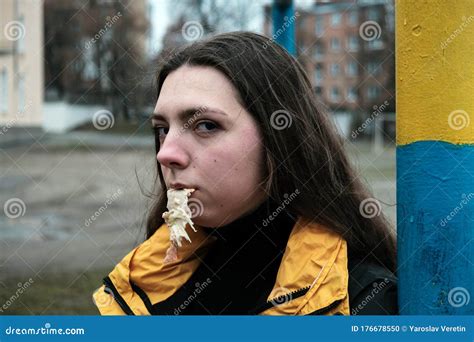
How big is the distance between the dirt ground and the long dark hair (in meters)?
0.17

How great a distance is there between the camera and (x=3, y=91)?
459 centimetres

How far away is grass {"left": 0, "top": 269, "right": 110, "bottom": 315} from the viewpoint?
3.58 m

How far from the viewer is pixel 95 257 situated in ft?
17.7

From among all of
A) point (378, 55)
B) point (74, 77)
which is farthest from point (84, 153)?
point (378, 55)

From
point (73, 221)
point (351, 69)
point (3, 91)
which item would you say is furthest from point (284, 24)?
point (351, 69)

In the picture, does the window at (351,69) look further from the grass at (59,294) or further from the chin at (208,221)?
the chin at (208,221)

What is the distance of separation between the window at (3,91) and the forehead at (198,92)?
338 cm

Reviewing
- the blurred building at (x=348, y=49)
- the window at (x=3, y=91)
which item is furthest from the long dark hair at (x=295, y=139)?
the window at (x=3, y=91)

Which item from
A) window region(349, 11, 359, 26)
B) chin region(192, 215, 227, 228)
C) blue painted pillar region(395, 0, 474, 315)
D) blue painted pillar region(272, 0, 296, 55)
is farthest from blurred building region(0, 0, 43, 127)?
window region(349, 11, 359, 26)

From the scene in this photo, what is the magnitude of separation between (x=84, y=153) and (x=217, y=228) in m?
14.1

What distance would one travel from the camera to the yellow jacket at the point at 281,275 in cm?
127

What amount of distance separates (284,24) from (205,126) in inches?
40.3

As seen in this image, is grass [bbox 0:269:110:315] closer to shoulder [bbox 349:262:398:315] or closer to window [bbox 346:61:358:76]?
shoulder [bbox 349:262:398:315]
